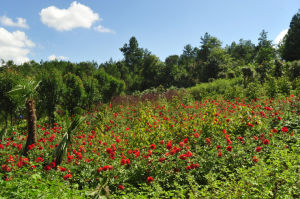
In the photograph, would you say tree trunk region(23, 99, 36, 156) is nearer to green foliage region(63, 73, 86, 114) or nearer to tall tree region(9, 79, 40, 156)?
tall tree region(9, 79, 40, 156)

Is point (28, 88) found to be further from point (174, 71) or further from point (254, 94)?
point (174, 71)

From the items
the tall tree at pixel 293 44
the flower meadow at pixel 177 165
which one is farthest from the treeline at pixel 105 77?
the flower meadow at pixel 177 165

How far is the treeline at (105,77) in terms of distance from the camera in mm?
7895

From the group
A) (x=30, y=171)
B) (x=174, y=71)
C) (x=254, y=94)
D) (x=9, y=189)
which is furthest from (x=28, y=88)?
(x=174, y=71)

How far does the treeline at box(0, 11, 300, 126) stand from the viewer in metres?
7.89

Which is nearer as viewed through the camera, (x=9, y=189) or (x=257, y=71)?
(x=9, y=189)

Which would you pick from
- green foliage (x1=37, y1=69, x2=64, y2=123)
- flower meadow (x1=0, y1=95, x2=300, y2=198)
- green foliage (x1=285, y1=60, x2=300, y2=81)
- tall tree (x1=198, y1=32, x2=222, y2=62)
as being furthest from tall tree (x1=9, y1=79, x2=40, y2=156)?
tall tree (x1=198, y1=32, x2=222, y2=62)

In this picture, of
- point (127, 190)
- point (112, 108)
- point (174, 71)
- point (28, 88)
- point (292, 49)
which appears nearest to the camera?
point (127, 190)

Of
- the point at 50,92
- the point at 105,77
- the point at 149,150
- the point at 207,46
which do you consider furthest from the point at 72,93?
the point at 207,46

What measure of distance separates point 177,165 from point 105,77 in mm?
13606

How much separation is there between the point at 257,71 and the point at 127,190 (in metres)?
13.5

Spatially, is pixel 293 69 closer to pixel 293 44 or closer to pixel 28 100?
pixel 293 44

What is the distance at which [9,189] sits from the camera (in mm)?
2490

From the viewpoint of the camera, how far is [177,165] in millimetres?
3350
